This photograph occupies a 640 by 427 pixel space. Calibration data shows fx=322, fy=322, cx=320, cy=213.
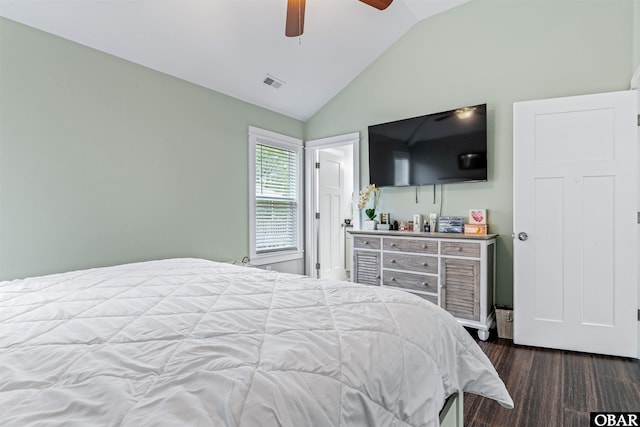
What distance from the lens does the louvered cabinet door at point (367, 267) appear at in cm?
333

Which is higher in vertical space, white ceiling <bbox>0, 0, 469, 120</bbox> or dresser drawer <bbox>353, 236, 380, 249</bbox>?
white ceiling <bbox>0, 0, 469, 120</bbox>

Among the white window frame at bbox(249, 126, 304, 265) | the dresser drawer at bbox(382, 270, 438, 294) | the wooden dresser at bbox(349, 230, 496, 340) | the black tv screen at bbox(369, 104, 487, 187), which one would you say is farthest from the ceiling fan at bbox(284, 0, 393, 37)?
the dresser drawer at bbox(382, 270, 438, 294)

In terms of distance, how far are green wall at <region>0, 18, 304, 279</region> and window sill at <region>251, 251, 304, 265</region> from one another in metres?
0.26

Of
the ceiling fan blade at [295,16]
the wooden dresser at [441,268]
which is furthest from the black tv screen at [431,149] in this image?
the ceiling fan blade at [295,16]

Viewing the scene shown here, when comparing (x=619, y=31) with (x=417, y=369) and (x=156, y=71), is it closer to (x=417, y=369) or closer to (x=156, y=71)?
(x=417, y=369)

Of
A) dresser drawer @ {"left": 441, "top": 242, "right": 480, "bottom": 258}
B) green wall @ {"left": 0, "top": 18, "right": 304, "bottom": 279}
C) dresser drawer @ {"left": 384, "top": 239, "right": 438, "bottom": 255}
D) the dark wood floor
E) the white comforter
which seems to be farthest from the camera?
dresser drawer @ {"left": 384, "top": 239, "right": 438, "bottom": 255}

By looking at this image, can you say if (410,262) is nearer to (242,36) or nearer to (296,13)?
(296,13)

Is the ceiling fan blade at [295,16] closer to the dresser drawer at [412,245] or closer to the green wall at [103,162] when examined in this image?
the green wall at [103,162]

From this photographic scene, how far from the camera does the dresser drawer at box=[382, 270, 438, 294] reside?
2996 millimetres

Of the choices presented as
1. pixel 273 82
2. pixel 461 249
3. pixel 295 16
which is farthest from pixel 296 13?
Result: pixel 461 249

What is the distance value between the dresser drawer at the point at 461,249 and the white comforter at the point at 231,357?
167cm

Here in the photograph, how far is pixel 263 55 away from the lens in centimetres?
317

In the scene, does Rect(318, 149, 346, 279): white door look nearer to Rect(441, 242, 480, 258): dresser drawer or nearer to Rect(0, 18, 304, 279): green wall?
Rect(0, 18, 304, 279): green wall

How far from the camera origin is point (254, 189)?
373 centimetres
